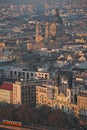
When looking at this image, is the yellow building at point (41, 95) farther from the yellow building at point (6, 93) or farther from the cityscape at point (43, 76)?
the yellow building at point (6, 93)

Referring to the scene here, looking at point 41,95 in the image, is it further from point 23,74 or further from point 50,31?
point 50,31

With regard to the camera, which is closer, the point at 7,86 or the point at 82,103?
the point at 82,103

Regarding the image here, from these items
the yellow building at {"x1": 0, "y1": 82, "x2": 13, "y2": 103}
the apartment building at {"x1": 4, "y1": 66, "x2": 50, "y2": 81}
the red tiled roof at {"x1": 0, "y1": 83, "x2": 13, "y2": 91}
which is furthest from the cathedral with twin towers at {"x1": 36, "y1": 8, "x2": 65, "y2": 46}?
the yellow building at {"x1": 0, "y1": 82, "x2": 13, "y2": 103}

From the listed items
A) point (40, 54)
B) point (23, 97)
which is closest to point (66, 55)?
point (40, 54)

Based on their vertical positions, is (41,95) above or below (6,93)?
above

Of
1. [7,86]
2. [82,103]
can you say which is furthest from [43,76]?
[82,103]

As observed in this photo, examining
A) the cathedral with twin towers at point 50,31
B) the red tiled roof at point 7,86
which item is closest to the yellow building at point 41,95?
the red tiled roof at point 7,86

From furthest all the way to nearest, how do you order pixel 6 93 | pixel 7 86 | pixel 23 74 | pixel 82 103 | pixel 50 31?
pixel 50 31 → pixel 23 74 → pixel 7 86 → pixel 6 93 → pixel 82 103

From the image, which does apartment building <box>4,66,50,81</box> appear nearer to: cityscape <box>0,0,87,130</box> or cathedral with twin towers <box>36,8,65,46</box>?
cityscape <box>0,0,87,130</box>
